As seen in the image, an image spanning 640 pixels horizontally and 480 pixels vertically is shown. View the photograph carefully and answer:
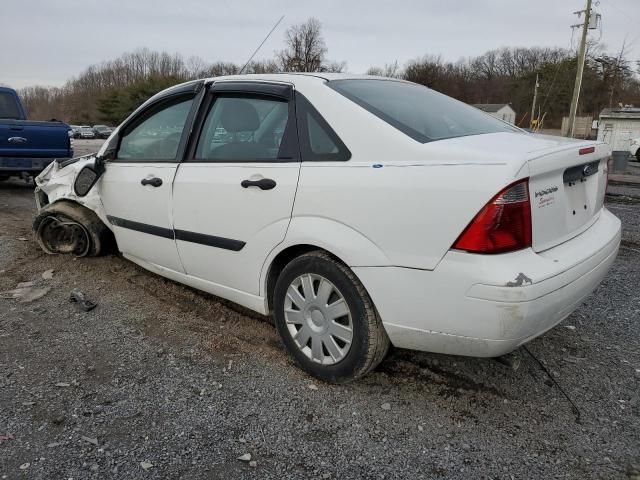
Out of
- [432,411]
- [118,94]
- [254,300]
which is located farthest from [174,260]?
[118,94]

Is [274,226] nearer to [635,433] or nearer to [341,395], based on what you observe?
[341,395]

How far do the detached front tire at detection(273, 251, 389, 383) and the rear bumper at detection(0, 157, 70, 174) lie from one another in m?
7.79

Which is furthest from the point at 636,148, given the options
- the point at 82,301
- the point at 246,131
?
the point at 82,301

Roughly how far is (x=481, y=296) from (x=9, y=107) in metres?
10.5

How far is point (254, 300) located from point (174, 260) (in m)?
0.85

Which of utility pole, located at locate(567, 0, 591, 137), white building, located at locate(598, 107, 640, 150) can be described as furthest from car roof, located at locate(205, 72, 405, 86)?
white building, located at locate(598, 107, 640, 150)

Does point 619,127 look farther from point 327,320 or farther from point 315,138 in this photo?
point 327,320

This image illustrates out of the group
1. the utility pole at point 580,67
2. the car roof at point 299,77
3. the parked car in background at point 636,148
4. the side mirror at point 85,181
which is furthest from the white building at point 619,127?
the side mirror at point 85,181

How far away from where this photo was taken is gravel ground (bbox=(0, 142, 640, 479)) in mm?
2154

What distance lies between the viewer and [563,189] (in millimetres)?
2375

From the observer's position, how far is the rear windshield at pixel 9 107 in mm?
9594

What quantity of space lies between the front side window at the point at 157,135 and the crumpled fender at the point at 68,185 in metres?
0.48

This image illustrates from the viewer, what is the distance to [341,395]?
2.66 meters

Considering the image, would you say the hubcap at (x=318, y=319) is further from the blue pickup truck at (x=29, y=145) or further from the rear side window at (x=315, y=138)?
the blue pickup truck at (x=29, y=145)
